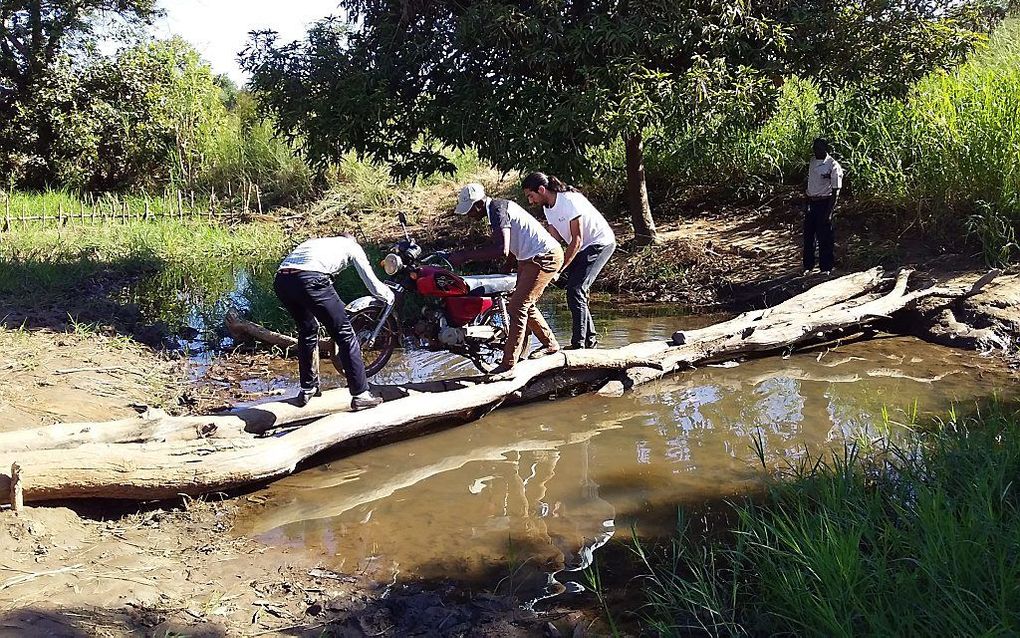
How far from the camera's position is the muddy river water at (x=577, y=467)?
458cm

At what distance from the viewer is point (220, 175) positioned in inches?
829

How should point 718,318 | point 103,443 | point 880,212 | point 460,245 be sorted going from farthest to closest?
1. point 460,245
2. point 880,212
3. point 718,318
4. point 103,443

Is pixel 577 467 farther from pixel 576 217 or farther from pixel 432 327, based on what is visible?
pixel 576 217

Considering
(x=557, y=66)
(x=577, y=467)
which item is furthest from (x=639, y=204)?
(x=577, y=467)

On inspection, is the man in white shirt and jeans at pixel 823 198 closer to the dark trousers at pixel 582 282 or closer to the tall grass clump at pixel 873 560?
the dark trousers at pixel 582 282

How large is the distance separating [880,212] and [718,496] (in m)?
7.95

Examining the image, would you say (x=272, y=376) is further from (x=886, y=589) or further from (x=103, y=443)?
(x=886, y=589)

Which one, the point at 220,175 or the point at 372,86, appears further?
the point at 220,175

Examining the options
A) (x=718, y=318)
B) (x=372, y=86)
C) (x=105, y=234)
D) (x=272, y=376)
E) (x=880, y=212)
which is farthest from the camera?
(x=105, y=234)

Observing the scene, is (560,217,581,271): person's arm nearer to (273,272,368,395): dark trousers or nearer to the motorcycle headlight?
the motorcycle headlight

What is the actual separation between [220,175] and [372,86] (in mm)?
11689

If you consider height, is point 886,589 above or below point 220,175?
below

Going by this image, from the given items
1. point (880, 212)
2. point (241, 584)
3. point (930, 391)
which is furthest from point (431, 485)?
point (880, 212)

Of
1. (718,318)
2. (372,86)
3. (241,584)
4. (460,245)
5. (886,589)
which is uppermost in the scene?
(372,86)
